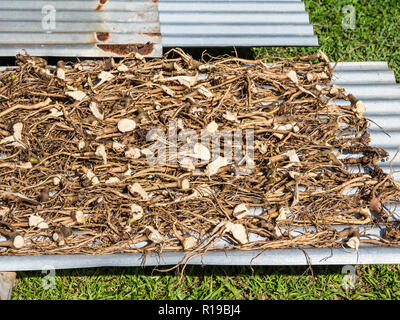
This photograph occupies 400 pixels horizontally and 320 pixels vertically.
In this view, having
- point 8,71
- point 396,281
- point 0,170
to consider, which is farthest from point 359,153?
point 8,71

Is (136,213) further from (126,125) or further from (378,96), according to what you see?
(378,96)

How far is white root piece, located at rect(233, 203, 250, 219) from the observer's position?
8.49 feet

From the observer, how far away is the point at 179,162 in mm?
2732

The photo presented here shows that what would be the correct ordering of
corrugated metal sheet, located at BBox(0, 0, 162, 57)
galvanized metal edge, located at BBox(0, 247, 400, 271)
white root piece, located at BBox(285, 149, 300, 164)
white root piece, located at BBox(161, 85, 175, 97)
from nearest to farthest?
galvanized metal edge, located at BBox(0, 247, 400, 271) → white root piece, located at BBox(285, 149, 300, 164) → white root piece, located at BBox(161, 85, 175, 97) → corrugated metal sheet, located at BBox(0, 0, 162, 57)

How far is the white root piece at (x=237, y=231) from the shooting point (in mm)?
2514

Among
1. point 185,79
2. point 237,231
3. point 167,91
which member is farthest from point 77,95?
point 237,231

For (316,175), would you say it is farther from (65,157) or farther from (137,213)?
(65,157)

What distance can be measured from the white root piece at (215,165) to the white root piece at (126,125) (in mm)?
610

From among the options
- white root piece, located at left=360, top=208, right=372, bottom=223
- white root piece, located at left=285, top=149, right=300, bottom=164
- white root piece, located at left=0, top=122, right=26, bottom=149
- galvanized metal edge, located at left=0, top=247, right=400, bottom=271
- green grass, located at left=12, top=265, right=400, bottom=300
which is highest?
white root piece, located at left=0, top=122, right=26, bottom=149

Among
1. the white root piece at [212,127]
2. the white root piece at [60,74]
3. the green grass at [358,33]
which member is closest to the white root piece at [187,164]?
the white root piece at [212,127]

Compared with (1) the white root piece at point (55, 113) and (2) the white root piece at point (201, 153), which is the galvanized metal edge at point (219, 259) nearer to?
(2) the white root piece at point (201, 153)

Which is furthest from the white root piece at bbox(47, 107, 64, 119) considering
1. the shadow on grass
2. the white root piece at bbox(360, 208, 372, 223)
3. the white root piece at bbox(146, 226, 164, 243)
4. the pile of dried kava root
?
the white root piece at bbox(360, 208, 372, 223)

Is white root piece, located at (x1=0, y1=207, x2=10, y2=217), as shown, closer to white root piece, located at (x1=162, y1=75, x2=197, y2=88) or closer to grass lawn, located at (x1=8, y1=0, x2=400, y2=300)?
grass lawn, located at (x1=8, y1=0, x2=400, y2=300)

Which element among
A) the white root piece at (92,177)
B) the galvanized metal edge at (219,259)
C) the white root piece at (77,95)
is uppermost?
the white root piece at (77,95)
